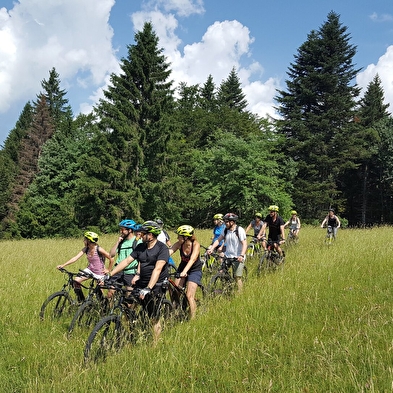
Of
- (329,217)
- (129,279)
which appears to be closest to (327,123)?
(329,217)

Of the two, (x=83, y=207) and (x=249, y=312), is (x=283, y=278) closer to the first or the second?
(x=249, y=312)

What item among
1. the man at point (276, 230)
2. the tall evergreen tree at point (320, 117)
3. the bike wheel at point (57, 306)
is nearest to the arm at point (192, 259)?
the bike wheel at point (57, 306)

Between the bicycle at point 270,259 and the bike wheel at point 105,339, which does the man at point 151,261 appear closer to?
the bike wheel at point 105,339

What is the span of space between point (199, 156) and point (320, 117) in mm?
12740

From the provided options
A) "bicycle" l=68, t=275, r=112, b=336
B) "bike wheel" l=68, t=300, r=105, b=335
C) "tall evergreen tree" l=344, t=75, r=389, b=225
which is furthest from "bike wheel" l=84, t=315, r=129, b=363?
"tall evergreen tree" l=344, t=75, r=389, b=225

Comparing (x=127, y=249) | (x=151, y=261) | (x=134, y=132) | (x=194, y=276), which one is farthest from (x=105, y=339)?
(x=134, y=132)

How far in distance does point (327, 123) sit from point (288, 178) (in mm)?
6649

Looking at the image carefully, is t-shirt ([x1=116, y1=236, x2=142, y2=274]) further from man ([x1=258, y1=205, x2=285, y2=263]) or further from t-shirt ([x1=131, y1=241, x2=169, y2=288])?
man ([x1=258, y1=205, x2=285, y2=263])

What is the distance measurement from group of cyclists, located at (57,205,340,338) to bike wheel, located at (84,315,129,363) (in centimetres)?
47

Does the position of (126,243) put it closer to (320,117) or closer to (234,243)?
(234,243)

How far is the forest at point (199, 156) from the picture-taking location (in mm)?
28312

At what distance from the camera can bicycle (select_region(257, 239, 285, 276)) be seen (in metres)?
9.67

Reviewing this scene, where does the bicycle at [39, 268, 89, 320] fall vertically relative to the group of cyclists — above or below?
below

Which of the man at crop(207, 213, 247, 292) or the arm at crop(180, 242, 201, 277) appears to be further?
the man at crop(207, 213, 247, 292)
